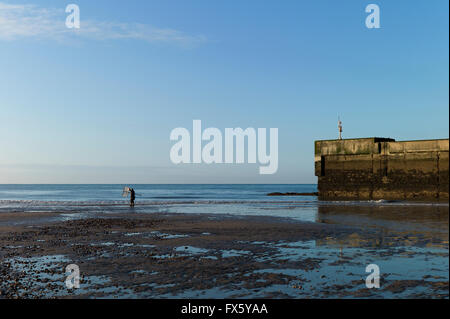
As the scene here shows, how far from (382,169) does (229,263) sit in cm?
3313

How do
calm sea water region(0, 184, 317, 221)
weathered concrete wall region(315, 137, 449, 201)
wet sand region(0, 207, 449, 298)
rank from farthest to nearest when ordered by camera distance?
1. weathered concrete wall region(315, 137, 449, 201)
2. calm sea water region(0, 184, 317, 221)
3. wet sand region(0, 207, 449, 298)

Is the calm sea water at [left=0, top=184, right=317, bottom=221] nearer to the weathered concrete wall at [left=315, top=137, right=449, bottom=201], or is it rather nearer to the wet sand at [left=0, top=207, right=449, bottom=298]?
the weathered concrete wall at [left=315, top=137, right=449, bottom=201]

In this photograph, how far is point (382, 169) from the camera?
40.0 metres

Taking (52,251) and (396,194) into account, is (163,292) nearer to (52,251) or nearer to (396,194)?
(52,251)

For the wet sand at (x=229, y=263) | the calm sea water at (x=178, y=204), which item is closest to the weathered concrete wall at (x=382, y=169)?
the calm sea water at (x=178, y=204)

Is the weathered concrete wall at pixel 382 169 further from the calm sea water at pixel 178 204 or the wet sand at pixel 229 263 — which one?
the wet sand at pixel 229 263

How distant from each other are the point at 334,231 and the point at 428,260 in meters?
6.80

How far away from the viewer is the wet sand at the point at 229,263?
7.71 m

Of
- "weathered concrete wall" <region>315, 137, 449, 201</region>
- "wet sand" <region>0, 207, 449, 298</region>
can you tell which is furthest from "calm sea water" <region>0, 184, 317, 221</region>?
"wet sand" <region>0, 207, 449, 298</region>

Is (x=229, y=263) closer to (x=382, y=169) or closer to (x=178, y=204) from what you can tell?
(x=178, y=204)

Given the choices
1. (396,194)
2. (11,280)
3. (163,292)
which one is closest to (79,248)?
(11,280)

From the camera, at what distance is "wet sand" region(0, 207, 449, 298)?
771 cm

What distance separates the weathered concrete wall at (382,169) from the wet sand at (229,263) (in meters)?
23.5

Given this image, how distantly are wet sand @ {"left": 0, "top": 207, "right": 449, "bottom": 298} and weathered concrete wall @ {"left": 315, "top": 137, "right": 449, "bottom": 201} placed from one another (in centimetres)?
2346
